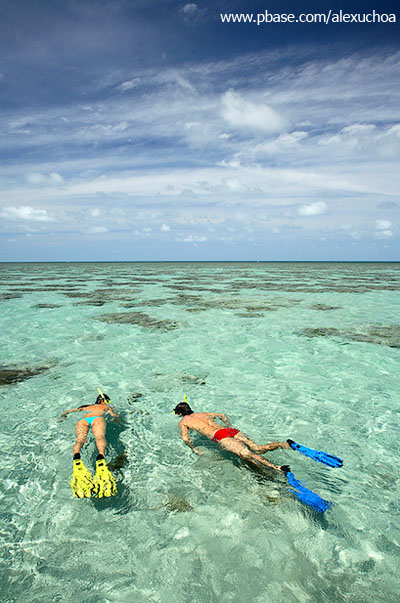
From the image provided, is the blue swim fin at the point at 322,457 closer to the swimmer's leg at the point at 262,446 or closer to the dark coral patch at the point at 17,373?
the swimmer's leg at the point at 262,446

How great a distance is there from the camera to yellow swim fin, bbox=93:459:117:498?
206 inches

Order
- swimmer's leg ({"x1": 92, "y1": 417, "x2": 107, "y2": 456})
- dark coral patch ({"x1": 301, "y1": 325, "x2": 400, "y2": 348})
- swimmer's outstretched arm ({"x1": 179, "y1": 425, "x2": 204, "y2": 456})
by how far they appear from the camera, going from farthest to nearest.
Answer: dark coral patch ({"x1": 301, "y1": 325, "x2": 400, "y2": 348}) → swimmer's outstretched arm ({"x1": 179, "y1": 425, "x2": 204, "y2": 456}) → swimmer's leg ({"x1": 92, "y1": 417, "x2": 107, "y2": 456})

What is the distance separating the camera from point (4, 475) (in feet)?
19.3

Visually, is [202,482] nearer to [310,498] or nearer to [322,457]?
[310,498]

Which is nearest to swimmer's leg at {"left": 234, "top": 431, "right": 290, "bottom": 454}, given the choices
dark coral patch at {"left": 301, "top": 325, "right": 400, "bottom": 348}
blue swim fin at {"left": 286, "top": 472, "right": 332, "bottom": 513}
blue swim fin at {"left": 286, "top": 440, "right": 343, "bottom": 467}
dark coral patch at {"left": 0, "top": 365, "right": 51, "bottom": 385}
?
blue swim fin at {"left": 286, "top": 440, "right": 343, "bottom": 467}

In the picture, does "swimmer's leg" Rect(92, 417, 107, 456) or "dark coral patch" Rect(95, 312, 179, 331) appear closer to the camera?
"swimmer's leg" Rect(92, 417, 107, 456)

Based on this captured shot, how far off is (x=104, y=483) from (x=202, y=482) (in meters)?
1.65

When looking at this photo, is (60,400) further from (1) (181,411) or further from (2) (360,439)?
(2) (360,439)

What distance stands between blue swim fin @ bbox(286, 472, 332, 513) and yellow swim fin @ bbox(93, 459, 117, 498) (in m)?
2.90

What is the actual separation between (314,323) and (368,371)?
746 centimetres

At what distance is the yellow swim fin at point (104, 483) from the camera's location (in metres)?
5.23

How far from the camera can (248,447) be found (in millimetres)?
6547

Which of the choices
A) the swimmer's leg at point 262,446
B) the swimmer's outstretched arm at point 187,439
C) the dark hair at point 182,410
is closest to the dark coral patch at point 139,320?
the dark hair at point 182,410

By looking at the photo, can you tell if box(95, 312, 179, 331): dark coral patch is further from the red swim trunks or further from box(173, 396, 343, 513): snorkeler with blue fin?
the red swim trunks
